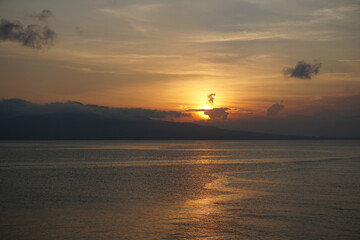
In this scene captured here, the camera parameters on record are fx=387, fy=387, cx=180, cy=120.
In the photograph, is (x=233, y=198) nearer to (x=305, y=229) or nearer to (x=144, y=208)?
(x=144, y=208)

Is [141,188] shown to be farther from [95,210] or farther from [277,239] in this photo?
[277,239]

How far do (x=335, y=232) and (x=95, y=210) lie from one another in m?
17.0

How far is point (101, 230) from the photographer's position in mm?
23500

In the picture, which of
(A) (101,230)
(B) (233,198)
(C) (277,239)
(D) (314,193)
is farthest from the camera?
(D) (314,193)

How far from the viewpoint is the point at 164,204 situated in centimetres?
3225

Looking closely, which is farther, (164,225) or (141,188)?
(141,188)

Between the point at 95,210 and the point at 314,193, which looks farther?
the point at 314,193

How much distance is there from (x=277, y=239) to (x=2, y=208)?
2084cm

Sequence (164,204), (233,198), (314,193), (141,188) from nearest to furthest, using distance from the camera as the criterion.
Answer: (164,204) < (233,198) < (314,193) < (141,188)

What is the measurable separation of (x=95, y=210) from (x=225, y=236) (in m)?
Result: 11.6

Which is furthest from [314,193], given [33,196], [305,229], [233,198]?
[33,196]

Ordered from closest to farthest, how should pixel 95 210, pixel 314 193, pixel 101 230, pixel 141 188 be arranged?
pixel 101 230 < pixel 95 210 < pixel 314 193 < pixel 141 188

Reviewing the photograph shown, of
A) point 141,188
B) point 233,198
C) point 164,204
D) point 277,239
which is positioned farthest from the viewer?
point 141,188

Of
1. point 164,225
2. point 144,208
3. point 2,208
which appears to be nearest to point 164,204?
point 144,208
